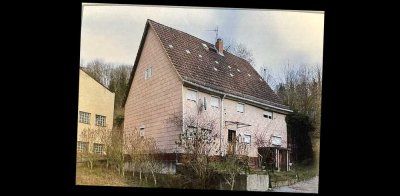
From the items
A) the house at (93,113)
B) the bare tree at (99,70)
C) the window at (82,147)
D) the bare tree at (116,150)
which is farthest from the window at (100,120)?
the bare tree at (99,70)

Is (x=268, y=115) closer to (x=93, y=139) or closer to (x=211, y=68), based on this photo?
(x=211, y=68)

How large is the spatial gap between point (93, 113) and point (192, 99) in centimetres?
103

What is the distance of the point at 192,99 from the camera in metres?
4.91

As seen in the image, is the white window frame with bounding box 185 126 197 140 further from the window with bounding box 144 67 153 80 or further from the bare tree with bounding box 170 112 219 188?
the window with bounding box 144 67 153 80

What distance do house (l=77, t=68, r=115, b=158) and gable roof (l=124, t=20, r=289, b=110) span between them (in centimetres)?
34

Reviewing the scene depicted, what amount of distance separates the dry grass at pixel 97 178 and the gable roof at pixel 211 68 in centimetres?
98

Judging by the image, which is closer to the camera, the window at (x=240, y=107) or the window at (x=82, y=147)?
the window at (x=82, y=147)

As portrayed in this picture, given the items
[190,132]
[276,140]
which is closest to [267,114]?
[276,140]

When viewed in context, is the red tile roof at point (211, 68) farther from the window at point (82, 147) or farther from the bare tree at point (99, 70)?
the window at point (82, 147)

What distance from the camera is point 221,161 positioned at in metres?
4.92

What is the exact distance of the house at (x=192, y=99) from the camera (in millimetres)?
4906
